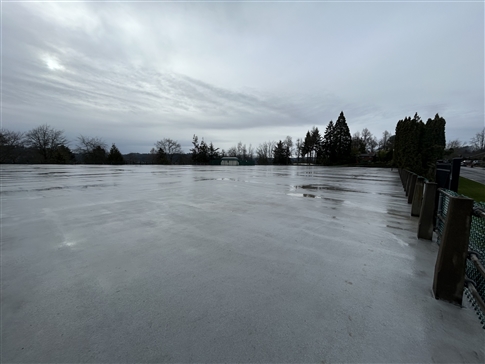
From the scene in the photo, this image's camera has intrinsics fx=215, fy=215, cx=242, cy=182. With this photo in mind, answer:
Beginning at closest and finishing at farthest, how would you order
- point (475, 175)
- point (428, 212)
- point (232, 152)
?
point (428, 212) → point (475, 175) → point (232, 152)

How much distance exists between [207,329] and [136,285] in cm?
107

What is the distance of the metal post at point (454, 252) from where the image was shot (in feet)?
6.83

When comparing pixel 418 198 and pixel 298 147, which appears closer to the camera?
pixel 418 198

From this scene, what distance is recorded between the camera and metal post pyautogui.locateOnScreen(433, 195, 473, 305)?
2082 mm

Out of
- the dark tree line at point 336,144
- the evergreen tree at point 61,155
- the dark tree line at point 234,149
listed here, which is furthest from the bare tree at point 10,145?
the dark tree line at point 336,144

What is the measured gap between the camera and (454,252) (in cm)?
212

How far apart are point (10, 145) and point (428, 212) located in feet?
200

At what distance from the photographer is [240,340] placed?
170 centimetres

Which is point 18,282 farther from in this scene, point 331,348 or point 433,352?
point 433,352

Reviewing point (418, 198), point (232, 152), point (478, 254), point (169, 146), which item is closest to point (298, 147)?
point (232, 152)

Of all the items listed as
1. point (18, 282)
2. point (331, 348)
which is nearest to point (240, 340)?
point (331, 348)

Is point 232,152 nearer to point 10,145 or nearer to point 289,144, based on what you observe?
point 289,144

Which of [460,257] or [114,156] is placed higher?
[114,156]

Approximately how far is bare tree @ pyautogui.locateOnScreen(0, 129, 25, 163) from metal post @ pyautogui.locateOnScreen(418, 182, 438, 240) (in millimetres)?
58949
